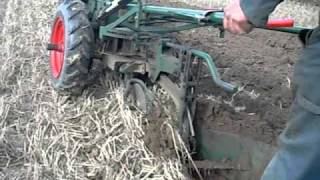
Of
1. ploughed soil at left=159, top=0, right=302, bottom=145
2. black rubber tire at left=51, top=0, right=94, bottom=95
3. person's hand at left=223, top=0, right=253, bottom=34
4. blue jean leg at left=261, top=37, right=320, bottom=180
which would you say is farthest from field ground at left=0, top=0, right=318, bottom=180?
person's hand at left=223, top=0, right=253, bottom=34

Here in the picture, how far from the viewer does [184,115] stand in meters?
3.47

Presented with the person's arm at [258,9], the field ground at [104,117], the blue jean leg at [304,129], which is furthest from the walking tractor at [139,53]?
the person's arm at [258,9]

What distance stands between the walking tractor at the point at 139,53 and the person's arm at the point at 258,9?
102 centimetres

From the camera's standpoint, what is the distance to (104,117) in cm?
406

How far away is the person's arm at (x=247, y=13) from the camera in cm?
202

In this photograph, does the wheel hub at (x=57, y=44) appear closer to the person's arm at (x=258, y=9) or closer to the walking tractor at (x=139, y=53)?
the walking tractor at (x=139, y=53)

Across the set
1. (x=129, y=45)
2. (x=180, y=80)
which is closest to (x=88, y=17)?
(x=129, y=45)

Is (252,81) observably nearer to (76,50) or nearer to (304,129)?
(76,50)

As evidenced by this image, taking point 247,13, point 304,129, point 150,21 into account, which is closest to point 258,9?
point 247,13

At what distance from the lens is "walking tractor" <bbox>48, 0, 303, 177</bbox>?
136 inches

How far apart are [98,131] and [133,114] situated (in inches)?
9.3

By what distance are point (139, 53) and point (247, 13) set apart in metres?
2.11

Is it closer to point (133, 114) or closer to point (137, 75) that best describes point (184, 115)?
point (133, 114)

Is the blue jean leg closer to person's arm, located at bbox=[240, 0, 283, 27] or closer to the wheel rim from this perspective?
person's arm, located at bbox=[240, 0, 283, 27]
